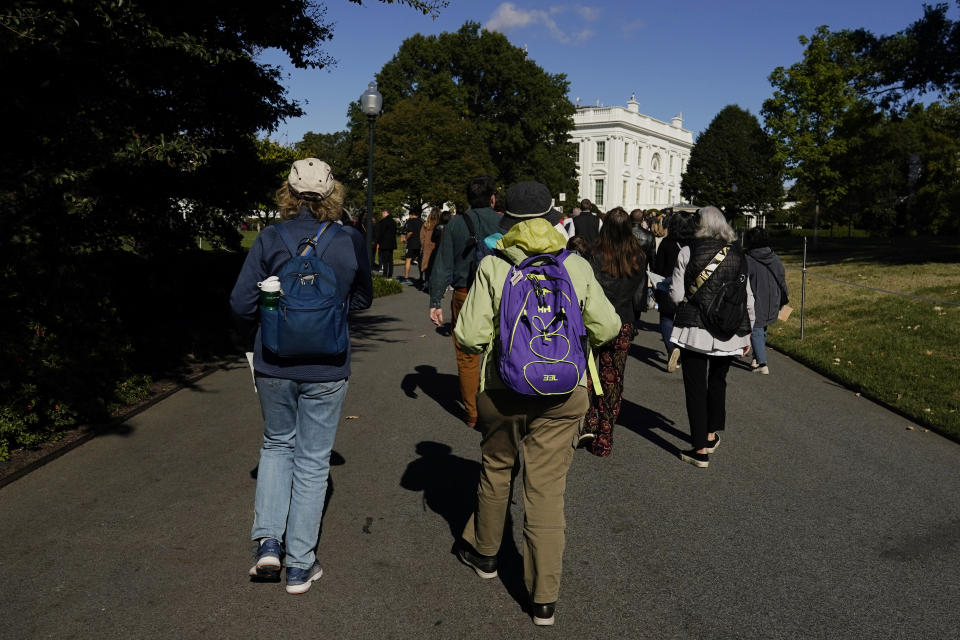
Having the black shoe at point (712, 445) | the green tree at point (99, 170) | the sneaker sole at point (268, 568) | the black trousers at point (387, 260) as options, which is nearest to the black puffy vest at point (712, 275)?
the black shoe at point (712, 445)

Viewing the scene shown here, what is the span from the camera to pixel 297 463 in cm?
380

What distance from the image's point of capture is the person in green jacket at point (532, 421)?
3430 millimetres

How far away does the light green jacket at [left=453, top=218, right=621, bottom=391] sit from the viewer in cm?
349

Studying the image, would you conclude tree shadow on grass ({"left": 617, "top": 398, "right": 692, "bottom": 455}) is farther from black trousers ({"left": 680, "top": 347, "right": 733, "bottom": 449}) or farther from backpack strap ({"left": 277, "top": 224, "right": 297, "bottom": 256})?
backpack strap ({"left": 277, "top": 224, "right": 297, "bottom": 256})

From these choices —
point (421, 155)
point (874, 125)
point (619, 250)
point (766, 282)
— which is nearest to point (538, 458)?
point (619, 250)

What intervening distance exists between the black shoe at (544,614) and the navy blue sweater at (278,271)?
135 centimetres

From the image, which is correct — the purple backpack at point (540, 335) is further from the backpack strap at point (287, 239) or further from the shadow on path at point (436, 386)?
the shadow on path at point (436, 386)

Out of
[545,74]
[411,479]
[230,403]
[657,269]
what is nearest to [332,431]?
[411,479]

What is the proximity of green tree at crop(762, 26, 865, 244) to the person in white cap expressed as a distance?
113 feet

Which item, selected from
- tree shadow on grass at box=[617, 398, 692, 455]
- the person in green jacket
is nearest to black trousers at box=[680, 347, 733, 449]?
tree shadow on grass at box=[617, 398, 692, 455]

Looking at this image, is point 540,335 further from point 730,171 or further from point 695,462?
point 730,171

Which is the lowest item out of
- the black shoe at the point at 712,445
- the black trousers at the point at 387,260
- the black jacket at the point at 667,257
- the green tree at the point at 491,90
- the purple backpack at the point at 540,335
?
the black shoe at the point at 712,445

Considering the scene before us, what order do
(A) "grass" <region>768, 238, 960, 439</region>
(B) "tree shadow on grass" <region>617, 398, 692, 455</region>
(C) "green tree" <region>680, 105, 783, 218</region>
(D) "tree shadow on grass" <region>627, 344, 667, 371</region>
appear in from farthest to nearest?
(C) "green tree" <region>680, 105, 783, 218</region> → (D) "tree shadow on grass" <region>627, 344, 667, 371</region> → (A) "grass" <region>768, 238, 960, 439</region> → (B) "tree shadow on grass" <region>617, 398, 692, 455</region>

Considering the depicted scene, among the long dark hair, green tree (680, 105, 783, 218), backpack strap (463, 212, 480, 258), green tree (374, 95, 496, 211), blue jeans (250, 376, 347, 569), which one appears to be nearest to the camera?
blue jeans (250, 376, 347, 569)
